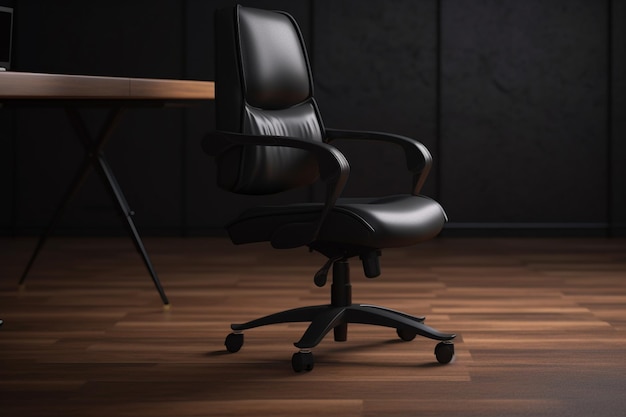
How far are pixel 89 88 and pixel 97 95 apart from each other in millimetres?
45

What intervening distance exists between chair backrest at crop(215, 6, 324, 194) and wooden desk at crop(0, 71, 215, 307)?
18.1 inches

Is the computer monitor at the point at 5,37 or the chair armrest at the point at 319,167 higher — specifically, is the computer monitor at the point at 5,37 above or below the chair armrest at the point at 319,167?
above

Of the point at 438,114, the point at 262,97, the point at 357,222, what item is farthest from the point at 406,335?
the point at 438,114

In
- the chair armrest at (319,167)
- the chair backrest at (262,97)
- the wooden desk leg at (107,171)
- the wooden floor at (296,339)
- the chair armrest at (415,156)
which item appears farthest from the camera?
the wooden desk leg at (107,171)

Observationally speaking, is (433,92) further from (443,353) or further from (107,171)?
(443,353)

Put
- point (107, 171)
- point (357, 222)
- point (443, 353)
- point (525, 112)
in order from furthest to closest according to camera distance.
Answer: point (525, 112) < point (107, 171) < point (443, 353) < point (357, 222)

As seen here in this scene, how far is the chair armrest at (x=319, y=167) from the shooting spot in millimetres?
2566

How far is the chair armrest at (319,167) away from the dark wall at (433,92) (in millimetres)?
3716

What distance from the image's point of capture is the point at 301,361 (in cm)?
263

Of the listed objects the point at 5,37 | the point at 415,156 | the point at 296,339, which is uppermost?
the point at 5,37

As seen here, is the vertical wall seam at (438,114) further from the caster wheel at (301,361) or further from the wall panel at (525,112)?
the caster wheel at (301,361)

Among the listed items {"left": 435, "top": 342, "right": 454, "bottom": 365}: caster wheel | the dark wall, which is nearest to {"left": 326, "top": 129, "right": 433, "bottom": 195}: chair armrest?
{"left": 435, "top": 342, "right": 454, "bottom": 365}: caster wheel

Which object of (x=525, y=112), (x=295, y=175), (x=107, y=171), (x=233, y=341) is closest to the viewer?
(x=233, y=341)

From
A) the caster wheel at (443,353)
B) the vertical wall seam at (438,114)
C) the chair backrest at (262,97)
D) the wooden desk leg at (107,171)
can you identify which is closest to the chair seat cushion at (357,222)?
the chair backrest at (262,97)
